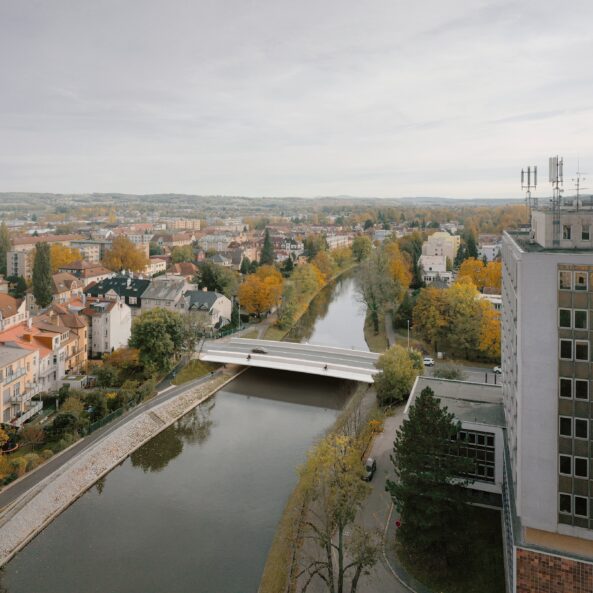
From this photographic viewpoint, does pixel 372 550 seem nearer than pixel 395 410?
Yes

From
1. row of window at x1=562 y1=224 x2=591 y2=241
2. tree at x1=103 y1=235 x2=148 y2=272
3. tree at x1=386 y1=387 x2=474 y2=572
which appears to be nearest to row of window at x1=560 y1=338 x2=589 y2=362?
row of window at x1=562 y1=224 x2=591 y2=241

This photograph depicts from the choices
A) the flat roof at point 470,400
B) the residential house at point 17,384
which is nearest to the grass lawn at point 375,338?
the flat roof at point 470,400

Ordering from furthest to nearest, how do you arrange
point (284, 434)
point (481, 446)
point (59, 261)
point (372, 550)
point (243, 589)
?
1. point (59, 261)
2. point (284, 434)
3. point (481, 446)
4. point (243, 589)
5. point (372, 550)

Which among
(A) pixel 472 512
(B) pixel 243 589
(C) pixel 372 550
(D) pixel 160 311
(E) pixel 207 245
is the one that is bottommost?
(B) pixel 243 589

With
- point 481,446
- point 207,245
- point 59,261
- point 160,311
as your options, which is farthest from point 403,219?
point 481,446

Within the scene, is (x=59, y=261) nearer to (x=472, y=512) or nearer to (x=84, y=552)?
(x=84, y=552)

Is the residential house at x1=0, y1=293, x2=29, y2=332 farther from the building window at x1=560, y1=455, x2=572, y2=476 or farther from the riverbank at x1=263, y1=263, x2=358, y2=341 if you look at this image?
the building window at x1=560, y1=455, x2=572, y2=476
